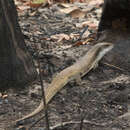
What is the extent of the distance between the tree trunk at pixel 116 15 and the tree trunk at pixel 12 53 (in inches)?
64.9

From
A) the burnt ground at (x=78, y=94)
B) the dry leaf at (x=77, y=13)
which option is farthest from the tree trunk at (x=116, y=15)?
the dry leaf at (x=77, y=13)

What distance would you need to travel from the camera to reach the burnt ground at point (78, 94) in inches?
150

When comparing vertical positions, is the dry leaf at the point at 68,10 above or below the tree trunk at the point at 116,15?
below

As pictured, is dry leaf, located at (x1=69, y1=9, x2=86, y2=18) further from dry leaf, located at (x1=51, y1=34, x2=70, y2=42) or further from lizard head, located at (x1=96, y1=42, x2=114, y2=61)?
lizard head, located at (x1=96, y1=42, x2=114, y2=61)

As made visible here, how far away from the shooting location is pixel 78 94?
4.45 m

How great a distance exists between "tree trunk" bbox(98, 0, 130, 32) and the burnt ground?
18 cm

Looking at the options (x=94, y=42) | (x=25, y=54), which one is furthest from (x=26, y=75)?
(x=94, y=42)

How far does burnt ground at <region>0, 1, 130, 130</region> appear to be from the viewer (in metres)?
3.80

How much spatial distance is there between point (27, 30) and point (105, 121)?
11.0 ft

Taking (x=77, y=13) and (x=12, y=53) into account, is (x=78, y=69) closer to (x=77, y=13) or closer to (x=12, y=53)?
(x=12, y=53)

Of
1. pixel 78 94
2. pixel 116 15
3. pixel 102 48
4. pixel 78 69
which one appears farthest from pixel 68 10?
pixel 78 94

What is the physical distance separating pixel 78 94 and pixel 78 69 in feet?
2.32

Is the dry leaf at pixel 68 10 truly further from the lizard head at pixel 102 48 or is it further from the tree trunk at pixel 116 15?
the lizard head at pixel 102 48

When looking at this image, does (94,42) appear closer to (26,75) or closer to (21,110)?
(26,75)
